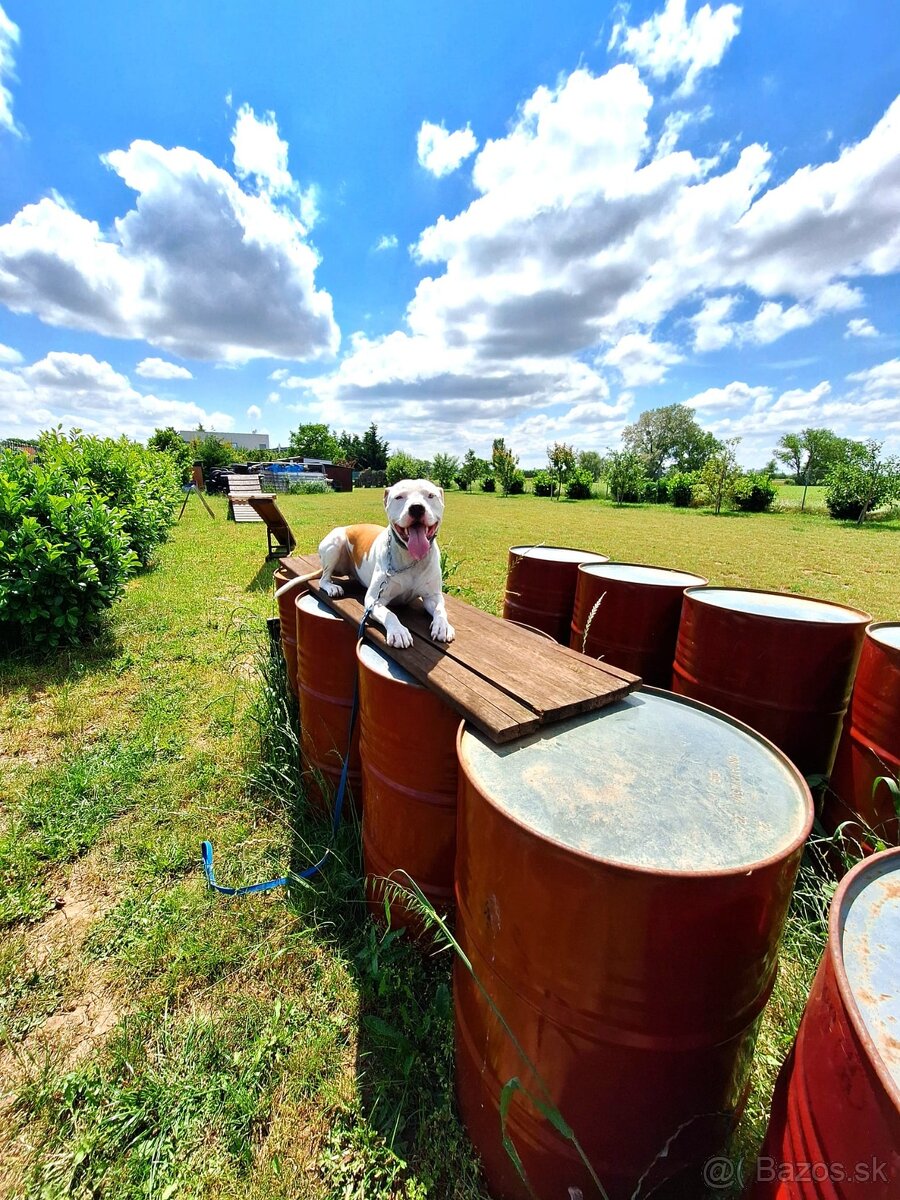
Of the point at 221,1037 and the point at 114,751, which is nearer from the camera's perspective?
the point at 221,1037

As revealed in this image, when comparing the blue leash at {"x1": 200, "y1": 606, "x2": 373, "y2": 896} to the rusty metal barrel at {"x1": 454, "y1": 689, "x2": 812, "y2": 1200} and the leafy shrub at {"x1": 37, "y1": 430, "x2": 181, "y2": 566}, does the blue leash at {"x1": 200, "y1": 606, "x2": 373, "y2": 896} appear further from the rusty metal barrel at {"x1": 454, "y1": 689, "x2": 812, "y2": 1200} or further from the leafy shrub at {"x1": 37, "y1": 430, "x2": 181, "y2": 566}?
the leafy shrub at {"x1": 37, "y1": 430, "x2": 181, "y2": 566}

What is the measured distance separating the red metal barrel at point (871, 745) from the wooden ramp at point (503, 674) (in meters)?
1.14

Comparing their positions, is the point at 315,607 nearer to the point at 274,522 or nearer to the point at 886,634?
the point at 886,634

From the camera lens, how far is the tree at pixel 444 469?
5616 cm

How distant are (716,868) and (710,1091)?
67cm

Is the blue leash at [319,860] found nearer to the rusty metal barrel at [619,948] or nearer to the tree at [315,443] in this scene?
the rusty metal barrel at [619,948]

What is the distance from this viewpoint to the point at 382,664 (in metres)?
2.32

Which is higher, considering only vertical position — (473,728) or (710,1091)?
(473,728)

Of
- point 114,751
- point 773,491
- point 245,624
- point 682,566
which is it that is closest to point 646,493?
point 773,491

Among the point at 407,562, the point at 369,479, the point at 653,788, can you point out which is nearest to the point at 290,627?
the point at 407,562

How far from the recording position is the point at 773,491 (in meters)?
31.5

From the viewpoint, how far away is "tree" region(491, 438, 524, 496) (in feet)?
162

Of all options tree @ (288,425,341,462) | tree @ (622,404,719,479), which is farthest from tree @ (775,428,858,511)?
tree @ (288,425,341,462)

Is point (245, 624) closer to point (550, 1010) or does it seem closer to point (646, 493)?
point (550, 1010)
